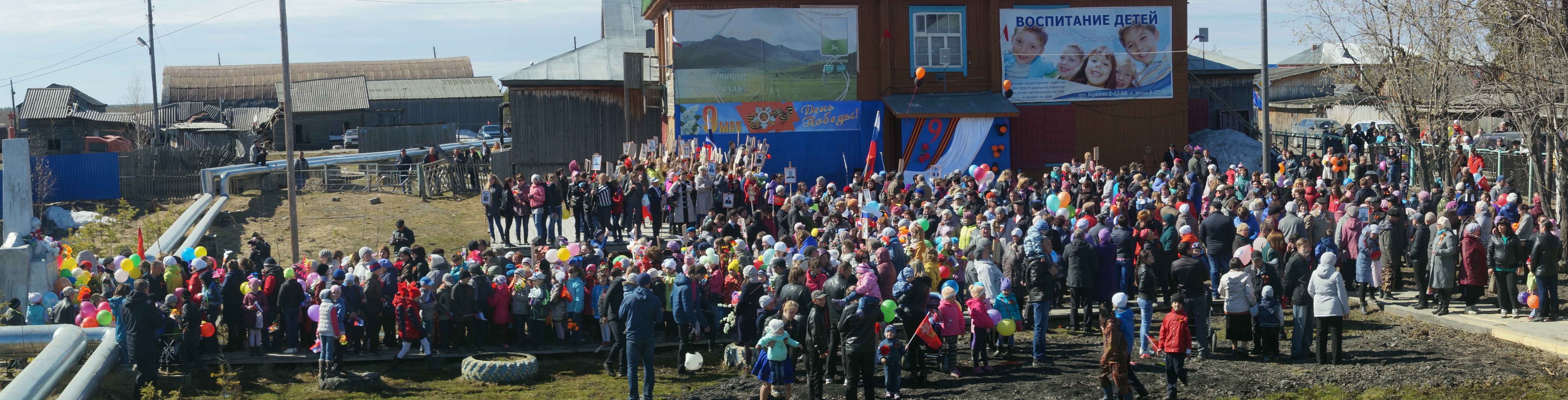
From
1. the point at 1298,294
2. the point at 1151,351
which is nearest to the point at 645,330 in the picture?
the point at 1151,351

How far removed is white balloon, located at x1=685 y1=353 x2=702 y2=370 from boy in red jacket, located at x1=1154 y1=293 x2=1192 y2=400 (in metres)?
4.46

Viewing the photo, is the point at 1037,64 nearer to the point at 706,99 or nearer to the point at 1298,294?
the point at 706,99

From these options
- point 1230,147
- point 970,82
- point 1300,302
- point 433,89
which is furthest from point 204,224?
point 433,89

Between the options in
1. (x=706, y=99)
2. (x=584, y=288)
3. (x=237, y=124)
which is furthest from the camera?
(x=237, y=124)

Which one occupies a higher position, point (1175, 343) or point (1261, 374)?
point (1175, 343)

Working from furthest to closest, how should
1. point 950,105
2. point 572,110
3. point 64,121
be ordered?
point 64,121
point 572,110
point 950,105

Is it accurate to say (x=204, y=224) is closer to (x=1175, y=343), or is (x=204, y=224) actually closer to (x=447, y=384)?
(x=447, y=384)

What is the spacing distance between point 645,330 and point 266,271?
4.90 metres

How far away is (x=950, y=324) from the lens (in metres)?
11.4

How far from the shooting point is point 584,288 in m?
13.3

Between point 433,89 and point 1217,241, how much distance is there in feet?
166

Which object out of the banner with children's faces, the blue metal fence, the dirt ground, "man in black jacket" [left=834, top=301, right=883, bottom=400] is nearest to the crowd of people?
"man in black jacket" [left=834, top=301, right=883, bottom=400]

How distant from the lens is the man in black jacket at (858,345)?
33.8ft

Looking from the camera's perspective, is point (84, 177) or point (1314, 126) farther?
point (1314, 126)
